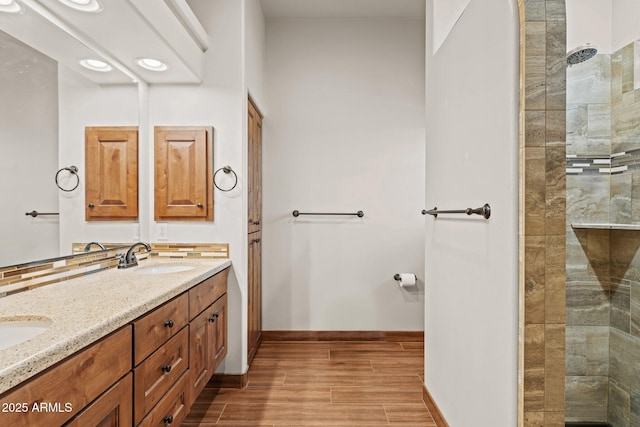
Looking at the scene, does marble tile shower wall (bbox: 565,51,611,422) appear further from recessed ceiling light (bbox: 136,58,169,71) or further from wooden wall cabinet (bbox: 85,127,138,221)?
wooden wall cabinet (bbox: 85,127,138,221)

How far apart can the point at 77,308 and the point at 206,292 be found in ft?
2.60

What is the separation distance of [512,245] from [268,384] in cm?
187

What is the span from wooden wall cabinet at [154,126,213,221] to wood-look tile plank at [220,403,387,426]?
1.16 meters

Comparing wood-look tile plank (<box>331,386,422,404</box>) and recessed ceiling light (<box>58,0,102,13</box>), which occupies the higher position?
recessed ceiling light (<box>58,0,102,13</box>)

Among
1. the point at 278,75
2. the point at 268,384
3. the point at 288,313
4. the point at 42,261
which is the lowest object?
the point at 268,384

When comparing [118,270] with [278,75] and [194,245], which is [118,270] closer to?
[194,245]

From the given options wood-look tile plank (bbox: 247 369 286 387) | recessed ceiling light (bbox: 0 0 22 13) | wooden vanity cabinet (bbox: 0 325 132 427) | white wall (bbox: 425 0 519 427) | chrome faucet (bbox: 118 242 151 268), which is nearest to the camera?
wooden vanity cabinet (bbox: 0 325 132 427)

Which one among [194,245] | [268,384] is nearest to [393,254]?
[268,384]

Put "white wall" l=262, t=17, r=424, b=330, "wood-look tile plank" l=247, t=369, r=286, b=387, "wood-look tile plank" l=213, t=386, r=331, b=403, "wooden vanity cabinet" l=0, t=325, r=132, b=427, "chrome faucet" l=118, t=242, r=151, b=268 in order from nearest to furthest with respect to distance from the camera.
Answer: "wooden vanity cabinet" l=0, t=325, r=132, b=427, "chrome faucet" l=118, t=242, r=151, b=268, "wood-look tile plank" l=213, t=386, r=331, b=403, "wood-look tile plank" l=247, t=369, r=286, b=387, "white wall" l=262, t=17, r=424, b=330

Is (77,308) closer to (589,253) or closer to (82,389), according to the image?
(82,389)

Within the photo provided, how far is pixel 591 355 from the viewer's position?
187cm

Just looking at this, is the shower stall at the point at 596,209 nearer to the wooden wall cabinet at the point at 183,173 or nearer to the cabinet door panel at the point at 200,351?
the cabinet door panel at the point at 200,351

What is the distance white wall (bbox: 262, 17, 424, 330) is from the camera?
3266 millimetres

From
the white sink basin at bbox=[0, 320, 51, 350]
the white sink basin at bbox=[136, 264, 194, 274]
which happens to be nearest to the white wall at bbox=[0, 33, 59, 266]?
the white sink basin at bbox=[0, 320, 51, 350]
